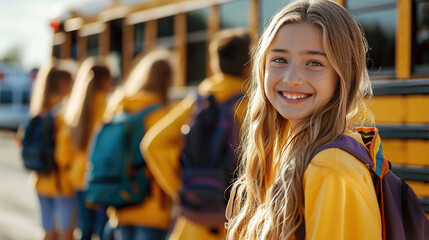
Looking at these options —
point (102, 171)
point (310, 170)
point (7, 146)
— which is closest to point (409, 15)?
point (102, 171)

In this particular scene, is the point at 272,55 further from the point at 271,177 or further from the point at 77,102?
the point at 77,102

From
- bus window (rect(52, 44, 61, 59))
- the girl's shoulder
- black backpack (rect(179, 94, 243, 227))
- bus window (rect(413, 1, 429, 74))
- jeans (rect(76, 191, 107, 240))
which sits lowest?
jeans (rect(76, 191, 107, 240))

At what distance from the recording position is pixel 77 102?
366 centimetres

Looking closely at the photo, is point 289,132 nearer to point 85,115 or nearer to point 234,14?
point 85,115

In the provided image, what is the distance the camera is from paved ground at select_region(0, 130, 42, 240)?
18.9ft

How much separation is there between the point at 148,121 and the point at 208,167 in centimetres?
68

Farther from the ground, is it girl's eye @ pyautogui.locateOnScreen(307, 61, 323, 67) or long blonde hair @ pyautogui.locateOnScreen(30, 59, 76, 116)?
girl's eye @ pyautogui.locateOnScreen(307, 61, 323, 67)

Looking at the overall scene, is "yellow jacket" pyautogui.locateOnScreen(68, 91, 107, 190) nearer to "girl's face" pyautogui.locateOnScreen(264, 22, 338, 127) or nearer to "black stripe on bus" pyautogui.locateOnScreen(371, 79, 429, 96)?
"black stripe on bus" pyautogui.locateOnScreen(371, 79, 429, 96)

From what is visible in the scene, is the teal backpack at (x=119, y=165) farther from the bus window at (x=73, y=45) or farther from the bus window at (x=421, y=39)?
the bus window at (x=73, y=45)

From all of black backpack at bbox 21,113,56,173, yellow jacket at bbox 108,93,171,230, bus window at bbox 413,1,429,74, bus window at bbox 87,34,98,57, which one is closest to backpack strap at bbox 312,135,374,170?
bus window at bbox 413,1,429,74

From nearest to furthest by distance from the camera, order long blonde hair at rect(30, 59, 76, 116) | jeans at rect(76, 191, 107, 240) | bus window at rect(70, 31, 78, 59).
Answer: jeans at rect(76, 191, 107, 240), long blonde hair at rect(30, 59, 76, 116), bus window at rect(70, 31, 78, 59)

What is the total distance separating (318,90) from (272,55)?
13 centimetres

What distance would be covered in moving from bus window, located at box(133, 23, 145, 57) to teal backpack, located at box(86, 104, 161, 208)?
7.14ft

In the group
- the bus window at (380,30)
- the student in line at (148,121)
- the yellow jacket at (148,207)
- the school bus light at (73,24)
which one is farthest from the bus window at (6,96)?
the bus window at (380,30)
